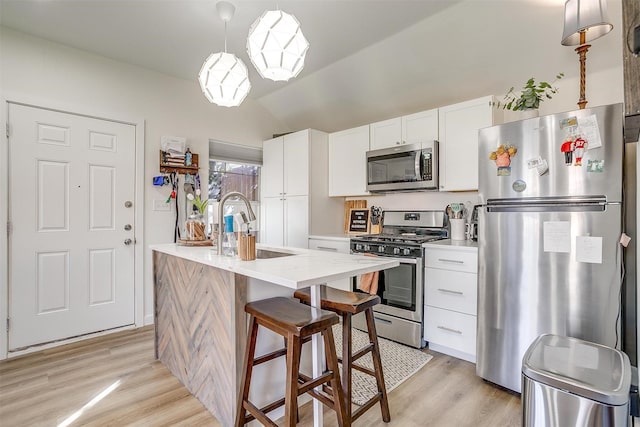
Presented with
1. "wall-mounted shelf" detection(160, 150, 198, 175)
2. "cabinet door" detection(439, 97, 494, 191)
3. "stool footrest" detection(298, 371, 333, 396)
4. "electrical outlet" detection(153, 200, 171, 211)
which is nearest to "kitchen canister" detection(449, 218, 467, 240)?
"cabinet door" detection(439, 97, 494, 191)

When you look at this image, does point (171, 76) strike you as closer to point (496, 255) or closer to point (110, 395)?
point (110, 395)

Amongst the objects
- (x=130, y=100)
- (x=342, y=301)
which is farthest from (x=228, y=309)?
(x=130, y=100)

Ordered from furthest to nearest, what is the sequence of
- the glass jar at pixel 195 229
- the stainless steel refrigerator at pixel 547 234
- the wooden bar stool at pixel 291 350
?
the glass jar at pixel 195 229
the stainless steel refrigerator at pixel 547 234
the wooden bar stool at pixel 291 350

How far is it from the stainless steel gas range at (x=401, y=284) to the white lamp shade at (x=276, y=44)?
1.82 meters

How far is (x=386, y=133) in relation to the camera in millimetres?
3346

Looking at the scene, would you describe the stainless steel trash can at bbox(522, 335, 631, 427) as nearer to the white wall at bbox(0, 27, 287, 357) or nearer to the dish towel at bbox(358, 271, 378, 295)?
the dish towel at bbox(358, 271, 378, 295)

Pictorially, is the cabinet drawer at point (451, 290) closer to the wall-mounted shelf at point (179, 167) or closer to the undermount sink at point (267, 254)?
the undermount sink at point (267, 254)

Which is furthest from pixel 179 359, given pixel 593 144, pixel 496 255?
pixel 593 144

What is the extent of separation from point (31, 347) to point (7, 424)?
3.81 ft

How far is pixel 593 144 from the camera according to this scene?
1.71 meters

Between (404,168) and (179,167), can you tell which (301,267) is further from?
(179,167)

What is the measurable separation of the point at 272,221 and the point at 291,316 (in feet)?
9.18

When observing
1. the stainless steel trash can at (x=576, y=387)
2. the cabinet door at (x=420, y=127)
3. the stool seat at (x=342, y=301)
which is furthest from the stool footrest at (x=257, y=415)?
the cabinet door at (x=420, y=127)

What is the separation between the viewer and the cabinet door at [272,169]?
4031mm
